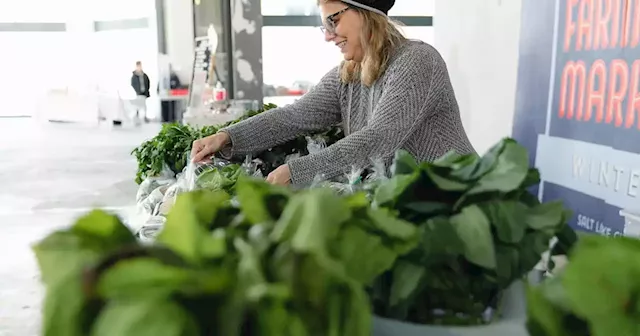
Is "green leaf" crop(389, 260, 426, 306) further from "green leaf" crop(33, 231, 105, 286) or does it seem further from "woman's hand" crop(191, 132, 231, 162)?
"woman's hand" crop(191, 132, 231, 162)

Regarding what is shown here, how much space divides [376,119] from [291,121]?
47 centimetres

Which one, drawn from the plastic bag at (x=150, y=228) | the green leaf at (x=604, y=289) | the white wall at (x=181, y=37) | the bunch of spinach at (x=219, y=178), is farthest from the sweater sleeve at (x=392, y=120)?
the white wall at (x=181, y=37)

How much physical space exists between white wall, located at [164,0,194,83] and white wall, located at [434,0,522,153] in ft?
23.5

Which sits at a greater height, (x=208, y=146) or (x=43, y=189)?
(x=208, y=146)

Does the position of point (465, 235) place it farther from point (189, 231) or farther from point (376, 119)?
point (376, 119)

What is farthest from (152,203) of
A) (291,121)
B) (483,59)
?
(483,59)

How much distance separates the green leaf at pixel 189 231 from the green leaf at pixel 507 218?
237 mm

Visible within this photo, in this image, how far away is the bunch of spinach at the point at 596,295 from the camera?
0.39 metres

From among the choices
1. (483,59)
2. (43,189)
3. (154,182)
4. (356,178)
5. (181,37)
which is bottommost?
(43,189)

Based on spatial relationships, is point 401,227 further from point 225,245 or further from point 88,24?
point 88,24

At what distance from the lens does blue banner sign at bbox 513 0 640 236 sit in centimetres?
168

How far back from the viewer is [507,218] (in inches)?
19.8

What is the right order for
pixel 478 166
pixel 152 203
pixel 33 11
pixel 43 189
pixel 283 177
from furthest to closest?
pixel 33 11 < pixel 43 189 < pixel 152 203 < pixel 283 177 < pixel 478 166

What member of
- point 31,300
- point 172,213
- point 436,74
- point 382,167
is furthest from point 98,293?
point 31,300
